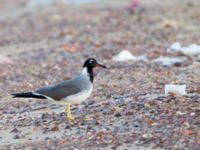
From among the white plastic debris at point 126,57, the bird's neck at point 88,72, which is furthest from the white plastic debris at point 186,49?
the bird's neck at point 88,72

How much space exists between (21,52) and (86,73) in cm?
759

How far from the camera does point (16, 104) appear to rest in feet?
40.5

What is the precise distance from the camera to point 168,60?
15055 millimetres

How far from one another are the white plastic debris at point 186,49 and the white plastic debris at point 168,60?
20.6 inches

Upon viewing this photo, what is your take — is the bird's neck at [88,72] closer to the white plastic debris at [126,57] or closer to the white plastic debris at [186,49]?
the white plastic debris at [126,57]

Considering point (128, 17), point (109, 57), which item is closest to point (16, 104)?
point (109, 57)

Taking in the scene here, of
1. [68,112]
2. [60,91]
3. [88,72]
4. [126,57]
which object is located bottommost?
[68,112]

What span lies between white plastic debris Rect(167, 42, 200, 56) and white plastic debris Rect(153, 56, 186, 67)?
1.72ft

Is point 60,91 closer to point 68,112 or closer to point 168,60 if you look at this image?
point 68,112

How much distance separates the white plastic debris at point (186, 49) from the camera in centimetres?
1581

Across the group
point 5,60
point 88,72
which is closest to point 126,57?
point 5,60

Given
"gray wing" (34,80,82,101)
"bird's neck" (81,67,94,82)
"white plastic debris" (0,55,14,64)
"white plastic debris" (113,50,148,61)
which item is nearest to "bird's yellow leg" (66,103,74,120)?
"gray wing" (34,80,82,101)

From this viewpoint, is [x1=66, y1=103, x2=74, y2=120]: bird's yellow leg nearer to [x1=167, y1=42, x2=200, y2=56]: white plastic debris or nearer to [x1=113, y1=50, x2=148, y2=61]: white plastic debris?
[x1=113, y1=50, x2=148, y2=61]: white plastic debris

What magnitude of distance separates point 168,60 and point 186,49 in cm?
103
